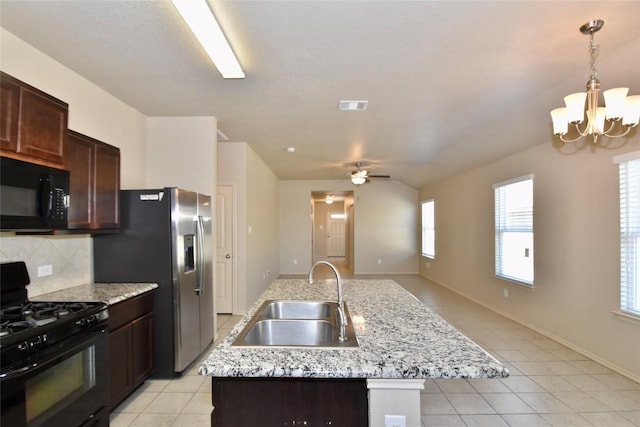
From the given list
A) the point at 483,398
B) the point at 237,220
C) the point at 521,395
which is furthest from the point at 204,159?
the point at 521,395

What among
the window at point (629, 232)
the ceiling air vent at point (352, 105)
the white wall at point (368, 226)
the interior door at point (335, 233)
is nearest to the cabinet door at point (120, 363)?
the ceiling air vent at point (352, 105)

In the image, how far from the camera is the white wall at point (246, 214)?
4.72 metres

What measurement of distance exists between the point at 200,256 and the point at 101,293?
3.04 feet

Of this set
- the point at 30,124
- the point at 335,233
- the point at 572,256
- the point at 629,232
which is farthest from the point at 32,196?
the point at 335,233

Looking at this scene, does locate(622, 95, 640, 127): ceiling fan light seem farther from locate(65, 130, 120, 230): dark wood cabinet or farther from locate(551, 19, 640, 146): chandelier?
locate(65, 130, 120, 230): dark wood cabinet

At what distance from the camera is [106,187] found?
2.62 metres

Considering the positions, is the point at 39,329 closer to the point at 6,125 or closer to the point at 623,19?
the point at 6,125

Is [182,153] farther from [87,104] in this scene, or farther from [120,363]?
[120,363]

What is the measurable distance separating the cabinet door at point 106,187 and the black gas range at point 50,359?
60 cm

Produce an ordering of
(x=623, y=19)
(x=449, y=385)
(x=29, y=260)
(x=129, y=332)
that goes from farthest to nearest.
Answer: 1. (x=449, y=385)
2. (x=129, y=332)
3. (x=29, y=260)
4. (x=623, y=19)

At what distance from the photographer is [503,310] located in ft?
15.4

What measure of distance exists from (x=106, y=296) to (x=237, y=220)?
2546 millimetres

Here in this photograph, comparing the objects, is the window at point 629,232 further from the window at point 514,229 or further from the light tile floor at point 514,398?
the window at point 514,229

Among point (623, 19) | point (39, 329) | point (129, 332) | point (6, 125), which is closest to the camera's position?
point (39, 329)
